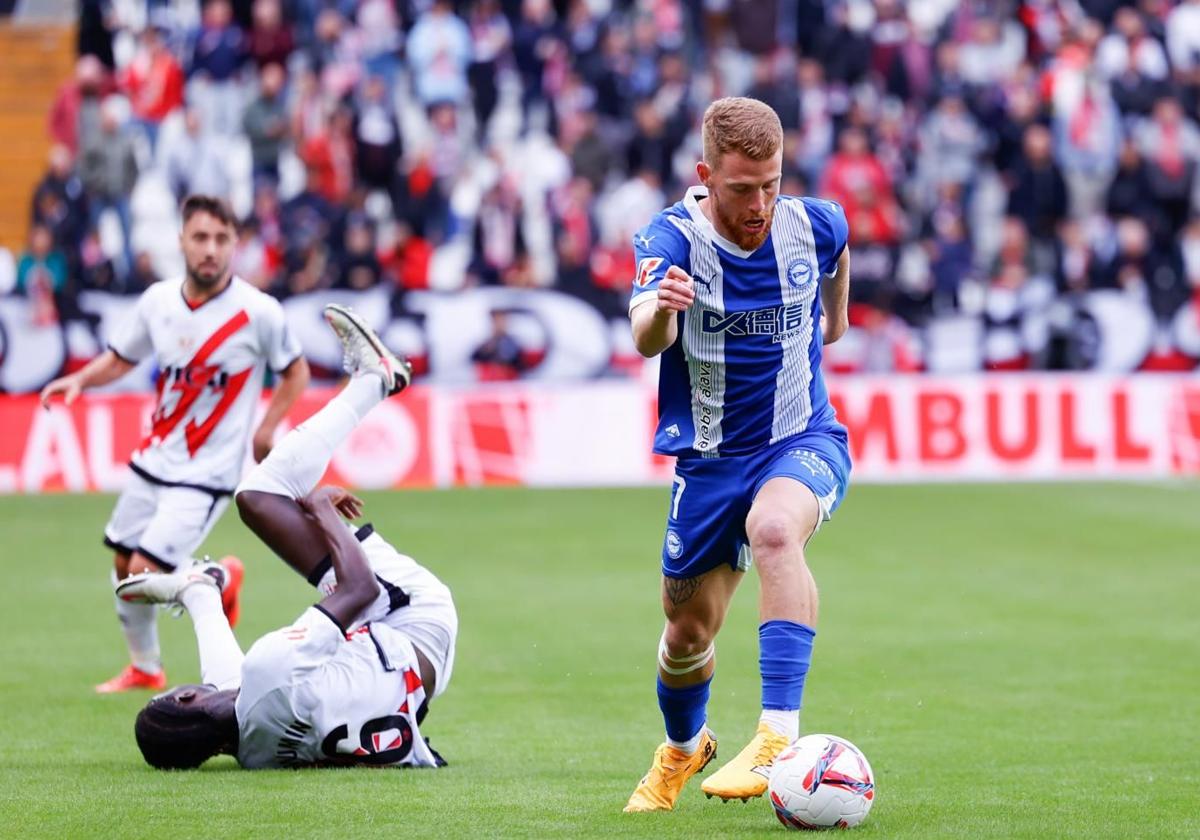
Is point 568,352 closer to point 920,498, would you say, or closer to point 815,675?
point 920,498

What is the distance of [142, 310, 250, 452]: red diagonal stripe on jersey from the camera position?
9969 millimetres

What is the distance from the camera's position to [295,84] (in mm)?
24062

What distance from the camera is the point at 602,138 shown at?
2403 cm

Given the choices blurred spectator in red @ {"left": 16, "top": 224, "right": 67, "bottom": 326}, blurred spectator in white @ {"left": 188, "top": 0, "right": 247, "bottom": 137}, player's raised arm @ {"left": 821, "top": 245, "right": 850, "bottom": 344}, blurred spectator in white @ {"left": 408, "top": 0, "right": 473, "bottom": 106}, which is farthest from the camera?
blurred spectator in white @ {"left": 408, "top": 0, "right": 473, "bottom": 106}

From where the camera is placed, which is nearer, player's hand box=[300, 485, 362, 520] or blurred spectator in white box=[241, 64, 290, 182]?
player's hand box=[300, 485, 362, 520]

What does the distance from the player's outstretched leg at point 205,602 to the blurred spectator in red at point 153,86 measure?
1582 cm

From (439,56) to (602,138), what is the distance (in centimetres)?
238

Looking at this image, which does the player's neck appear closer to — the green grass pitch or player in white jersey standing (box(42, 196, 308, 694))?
player in white jersey standing (box(42, 196, 308, 694))

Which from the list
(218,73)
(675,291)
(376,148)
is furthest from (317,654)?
(218,73)

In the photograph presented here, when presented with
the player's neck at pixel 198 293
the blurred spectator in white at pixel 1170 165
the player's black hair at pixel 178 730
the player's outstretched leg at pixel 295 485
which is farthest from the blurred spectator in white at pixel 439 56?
the player's black hair at pixel 178 730

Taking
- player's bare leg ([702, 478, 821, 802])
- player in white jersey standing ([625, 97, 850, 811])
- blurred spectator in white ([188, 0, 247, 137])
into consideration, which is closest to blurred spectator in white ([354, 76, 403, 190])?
blurred spectator in white ([188, 0, 247, 137])

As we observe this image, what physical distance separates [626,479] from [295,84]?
278 inches

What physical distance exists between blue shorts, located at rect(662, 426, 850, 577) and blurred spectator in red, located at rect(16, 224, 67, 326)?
50.4 feet

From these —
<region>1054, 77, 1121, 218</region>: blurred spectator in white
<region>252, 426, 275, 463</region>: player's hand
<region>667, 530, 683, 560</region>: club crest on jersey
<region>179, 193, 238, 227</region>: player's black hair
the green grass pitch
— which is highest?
<region>1054, 77, 1121, 218</region>: blurred spectator in white
